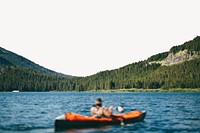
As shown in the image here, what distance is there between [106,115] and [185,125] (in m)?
9.48

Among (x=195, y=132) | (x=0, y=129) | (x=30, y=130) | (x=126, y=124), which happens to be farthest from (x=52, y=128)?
(x=195, y=132)

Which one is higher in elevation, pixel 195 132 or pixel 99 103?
pixel 99 103

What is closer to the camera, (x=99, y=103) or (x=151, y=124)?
(x=99, y=103)

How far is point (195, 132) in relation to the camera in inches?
1443

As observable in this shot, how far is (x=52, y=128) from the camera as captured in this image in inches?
1523

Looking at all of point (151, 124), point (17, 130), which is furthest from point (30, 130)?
point (151, 124)

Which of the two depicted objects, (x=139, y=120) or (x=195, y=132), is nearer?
(x=195, y=132)

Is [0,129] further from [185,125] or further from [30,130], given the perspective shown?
[185,125]

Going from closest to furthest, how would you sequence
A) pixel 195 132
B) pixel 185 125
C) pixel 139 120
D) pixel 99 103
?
1. pixel 195 132
2. pixel 99 103
3. pixel 185 125
4. pixel 139 120

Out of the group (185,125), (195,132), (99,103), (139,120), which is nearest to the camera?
(195,132)

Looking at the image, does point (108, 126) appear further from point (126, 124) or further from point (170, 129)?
point (170, 129)

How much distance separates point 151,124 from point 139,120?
7.38 ft

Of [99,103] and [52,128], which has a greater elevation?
[99,103]

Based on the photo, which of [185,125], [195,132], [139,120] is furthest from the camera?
[139,120]
